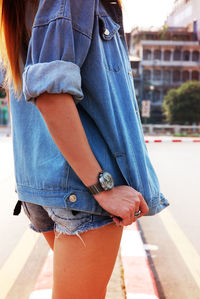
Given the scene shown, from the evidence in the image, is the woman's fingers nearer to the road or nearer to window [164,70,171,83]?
the road

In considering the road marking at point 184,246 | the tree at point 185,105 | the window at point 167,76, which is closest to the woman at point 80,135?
the road marking at point 184,246

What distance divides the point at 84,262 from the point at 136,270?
5.79 feet

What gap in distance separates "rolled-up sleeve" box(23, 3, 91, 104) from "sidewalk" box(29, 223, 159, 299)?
172 cm

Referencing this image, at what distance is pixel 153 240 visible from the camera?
3.49m

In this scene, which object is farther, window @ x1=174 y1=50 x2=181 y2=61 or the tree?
window @ x1=174 y1=50 x2=181 y2=61

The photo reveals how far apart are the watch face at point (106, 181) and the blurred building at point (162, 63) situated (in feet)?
176

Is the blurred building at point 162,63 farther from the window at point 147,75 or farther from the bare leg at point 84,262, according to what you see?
the bare leg at point 84,262

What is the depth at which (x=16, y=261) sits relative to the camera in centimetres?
300

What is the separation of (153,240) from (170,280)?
852mm

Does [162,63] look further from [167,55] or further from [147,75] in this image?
[147,75]

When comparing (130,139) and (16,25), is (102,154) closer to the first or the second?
(130,139)

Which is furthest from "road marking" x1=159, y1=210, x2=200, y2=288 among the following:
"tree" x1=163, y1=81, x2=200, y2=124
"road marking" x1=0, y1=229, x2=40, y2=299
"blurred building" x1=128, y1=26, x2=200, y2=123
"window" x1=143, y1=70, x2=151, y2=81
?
"window" x1=143, y1=70, x2=151, y2=81

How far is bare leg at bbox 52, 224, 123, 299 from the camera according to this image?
100cm

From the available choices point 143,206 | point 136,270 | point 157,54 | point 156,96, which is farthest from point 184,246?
point 157,54
